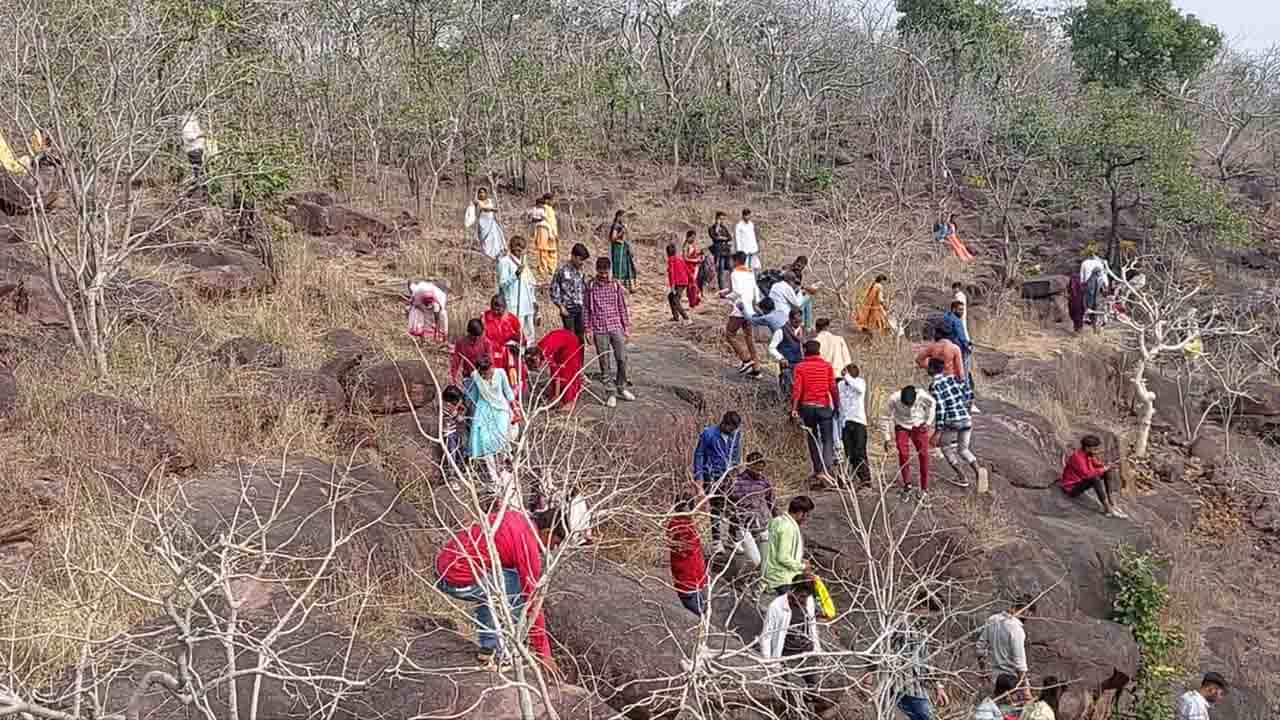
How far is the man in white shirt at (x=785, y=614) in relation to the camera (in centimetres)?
714

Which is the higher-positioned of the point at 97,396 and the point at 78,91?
the point at 78,91

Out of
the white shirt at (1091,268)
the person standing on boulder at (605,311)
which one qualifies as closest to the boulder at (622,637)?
the person standing on boulder at (605,311)

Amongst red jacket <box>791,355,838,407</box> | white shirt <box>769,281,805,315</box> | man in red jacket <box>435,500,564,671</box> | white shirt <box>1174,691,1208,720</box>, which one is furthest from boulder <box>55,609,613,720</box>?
white shirt <box>769,281,805,315</box>

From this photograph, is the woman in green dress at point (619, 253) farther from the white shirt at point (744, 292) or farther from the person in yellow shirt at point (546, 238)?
the white shirt at point (744, 292)

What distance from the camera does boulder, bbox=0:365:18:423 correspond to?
8.87 metres

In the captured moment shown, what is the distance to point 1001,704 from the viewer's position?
8.33m

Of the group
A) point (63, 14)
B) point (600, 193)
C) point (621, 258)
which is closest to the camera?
point (63, 14)

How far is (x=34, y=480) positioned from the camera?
7.97 m

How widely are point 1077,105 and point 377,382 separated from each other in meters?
17.3

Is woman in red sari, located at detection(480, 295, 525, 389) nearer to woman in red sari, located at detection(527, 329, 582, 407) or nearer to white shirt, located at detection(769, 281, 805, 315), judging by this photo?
woman in red sari, located at detection(527, 329, 582, 407)

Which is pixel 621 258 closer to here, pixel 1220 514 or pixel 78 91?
pixel 78 91

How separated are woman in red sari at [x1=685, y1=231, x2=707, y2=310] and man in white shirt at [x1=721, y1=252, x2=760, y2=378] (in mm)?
Answer: 2143

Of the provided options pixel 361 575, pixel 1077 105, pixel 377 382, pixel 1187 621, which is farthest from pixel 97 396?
pixel 1077 105

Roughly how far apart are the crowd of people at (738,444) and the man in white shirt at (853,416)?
0.05 ft
